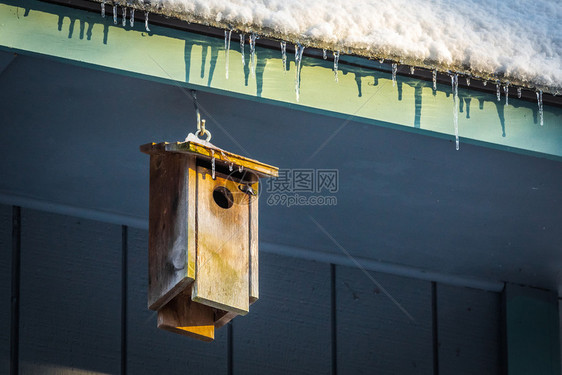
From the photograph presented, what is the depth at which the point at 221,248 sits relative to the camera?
2.89m

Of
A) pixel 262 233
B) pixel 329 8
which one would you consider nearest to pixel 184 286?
pixel 329 8

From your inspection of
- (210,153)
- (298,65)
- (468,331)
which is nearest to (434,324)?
(468,331)

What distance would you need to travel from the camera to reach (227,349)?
13.3ft

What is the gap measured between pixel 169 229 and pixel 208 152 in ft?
0.80

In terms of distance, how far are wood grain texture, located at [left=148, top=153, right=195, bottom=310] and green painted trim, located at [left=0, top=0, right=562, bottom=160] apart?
291 millimetres

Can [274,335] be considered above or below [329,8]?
below

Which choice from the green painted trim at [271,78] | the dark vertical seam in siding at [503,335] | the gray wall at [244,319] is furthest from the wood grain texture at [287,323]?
the green painted trim at [271,78]

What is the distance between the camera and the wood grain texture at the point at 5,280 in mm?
3783

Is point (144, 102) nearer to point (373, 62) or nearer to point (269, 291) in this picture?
point (373, 62)

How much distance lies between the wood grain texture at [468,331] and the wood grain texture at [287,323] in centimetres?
52

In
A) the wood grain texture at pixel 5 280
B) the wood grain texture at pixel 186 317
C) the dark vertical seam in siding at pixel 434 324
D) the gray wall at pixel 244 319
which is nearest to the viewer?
the wood grain texture at pixel 186 317

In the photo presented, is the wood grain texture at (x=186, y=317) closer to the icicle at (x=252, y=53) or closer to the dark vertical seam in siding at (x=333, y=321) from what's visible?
the icicle at (x=252, y=53)

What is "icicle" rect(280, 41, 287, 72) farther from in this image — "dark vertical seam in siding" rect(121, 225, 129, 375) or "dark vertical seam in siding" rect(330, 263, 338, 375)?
"dark vertical seam in siding" rect(330, 263, 338, 375)

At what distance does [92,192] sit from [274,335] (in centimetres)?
93
